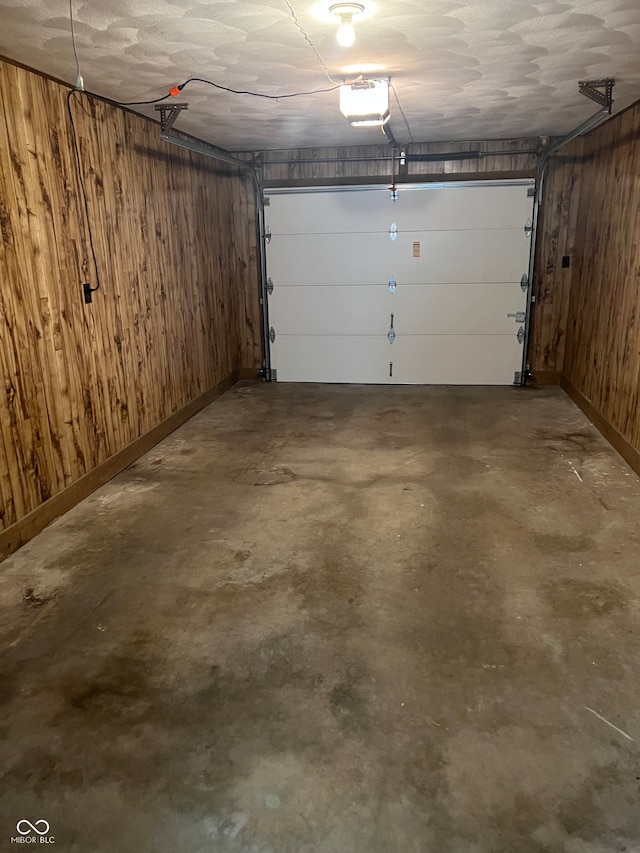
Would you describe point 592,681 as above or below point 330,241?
below

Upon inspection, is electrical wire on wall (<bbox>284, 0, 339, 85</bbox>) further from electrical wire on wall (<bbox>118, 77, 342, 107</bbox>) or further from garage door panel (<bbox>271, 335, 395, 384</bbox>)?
garage door panel (<bbox>271, 335, 395, 384</bbox>)

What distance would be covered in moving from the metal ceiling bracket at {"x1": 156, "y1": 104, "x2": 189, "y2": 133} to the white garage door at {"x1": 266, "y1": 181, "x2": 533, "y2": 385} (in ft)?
7.14

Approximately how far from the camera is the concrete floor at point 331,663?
5.35 ft

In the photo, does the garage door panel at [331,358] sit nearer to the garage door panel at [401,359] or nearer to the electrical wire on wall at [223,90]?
the garage door panel at [401,359]

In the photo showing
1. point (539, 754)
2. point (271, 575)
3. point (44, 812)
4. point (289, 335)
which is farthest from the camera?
point (289, 335)

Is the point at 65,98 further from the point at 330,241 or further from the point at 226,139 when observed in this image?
the point at 330,241

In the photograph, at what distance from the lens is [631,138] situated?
4301mm

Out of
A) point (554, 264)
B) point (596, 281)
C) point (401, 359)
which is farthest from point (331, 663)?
point (554, 264)

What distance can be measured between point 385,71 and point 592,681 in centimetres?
314

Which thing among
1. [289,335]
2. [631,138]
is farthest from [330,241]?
[631,138]

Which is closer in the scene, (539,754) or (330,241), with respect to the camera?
(539,754)

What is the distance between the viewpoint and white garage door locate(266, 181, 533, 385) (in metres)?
5.98

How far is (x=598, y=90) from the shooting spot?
366cm

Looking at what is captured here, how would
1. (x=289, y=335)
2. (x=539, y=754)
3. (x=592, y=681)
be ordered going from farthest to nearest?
(x=289, y=335) < (x=592, y=681) < (x=539, y=754)
